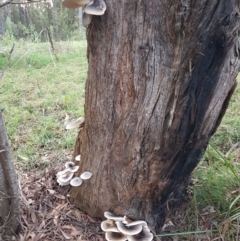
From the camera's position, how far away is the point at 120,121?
4.48 feet

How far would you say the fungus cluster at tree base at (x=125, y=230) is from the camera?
1.42 m

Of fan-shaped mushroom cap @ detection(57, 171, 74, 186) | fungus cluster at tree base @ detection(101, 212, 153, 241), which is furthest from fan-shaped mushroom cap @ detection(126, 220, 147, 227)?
fan-shaped mushroom cap @ detection(57, 171, 74, 186)

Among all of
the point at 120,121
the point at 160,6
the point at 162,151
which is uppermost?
the point at 160,6

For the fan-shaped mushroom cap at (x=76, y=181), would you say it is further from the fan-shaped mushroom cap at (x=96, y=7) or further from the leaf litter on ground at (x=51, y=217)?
the fan-shaped mushroom cap at (x=96, y=7)

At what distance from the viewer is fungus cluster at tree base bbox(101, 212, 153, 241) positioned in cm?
142

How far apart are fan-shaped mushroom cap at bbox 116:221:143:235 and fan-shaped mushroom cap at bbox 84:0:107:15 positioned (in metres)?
1.11

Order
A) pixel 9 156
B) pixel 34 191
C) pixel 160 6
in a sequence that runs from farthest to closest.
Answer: pixel 34 191, pixel 9 156, pixel 160 6

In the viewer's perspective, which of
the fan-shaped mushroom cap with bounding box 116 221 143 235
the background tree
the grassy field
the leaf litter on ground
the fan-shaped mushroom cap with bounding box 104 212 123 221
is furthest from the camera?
the background tree

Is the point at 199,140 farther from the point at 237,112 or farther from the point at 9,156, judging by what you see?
the point at 237,112

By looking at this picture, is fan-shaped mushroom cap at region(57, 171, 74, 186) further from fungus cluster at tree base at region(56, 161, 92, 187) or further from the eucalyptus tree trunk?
the eucalyptus tree trunk

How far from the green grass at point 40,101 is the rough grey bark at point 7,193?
2.75 ft

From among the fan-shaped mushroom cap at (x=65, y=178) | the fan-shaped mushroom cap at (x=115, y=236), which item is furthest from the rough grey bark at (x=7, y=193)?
the fan-shaped mushroom cap at (x=115, y=236)

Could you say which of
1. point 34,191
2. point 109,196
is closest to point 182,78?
point 109,196

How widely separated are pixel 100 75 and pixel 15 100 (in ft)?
8.48
